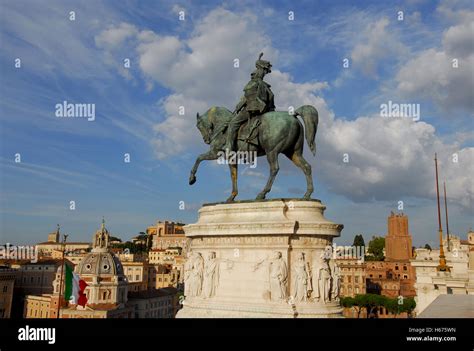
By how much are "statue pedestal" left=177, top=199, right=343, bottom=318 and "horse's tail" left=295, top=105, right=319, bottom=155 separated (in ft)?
6.72

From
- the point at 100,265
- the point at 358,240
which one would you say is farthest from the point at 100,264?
the point at 358,240

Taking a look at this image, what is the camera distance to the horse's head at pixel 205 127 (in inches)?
672

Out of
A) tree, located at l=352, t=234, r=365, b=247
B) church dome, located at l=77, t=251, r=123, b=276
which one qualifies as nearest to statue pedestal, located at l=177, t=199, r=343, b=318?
church dome, located at l=77, t=251, r=123, b=276

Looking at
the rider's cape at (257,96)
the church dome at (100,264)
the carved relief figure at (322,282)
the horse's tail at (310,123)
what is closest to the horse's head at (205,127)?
the rider's cape at (257,96)

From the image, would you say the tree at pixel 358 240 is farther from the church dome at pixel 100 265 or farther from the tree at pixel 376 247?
the church dome at pixel 100 265

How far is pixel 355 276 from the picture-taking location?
249ft

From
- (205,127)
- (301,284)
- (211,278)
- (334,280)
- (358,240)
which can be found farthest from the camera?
(358,240)

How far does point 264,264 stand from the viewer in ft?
44.9

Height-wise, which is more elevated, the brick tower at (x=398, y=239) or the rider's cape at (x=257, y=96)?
the rider's cape at (x=257, y=96)

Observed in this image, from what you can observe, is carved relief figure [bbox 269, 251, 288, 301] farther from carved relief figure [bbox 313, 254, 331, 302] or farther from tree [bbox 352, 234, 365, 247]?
tree [bbox 352, 234, 365, 247]

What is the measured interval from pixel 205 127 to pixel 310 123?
4200 millimetres

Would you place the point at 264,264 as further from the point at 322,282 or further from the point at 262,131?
the point at 262,131
